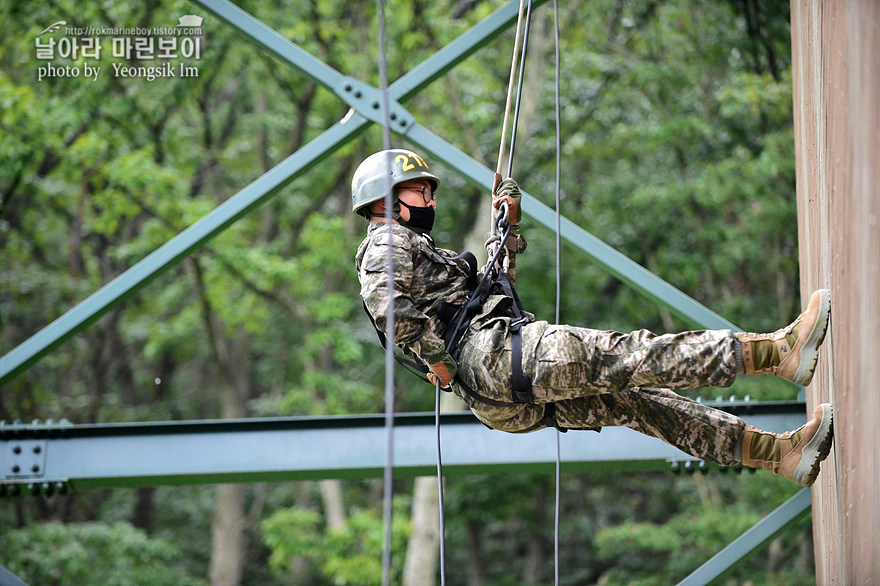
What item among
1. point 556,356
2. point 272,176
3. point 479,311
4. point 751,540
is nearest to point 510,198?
point 479,311

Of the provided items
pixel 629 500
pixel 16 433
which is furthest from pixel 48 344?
pixel 629 500

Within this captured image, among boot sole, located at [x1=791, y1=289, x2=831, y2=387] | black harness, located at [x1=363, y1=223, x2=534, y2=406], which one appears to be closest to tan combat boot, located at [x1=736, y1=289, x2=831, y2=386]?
boot sole, located at [x1=791, y1=289, x2=831, y2=387]

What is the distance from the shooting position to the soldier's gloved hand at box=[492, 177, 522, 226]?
436cm

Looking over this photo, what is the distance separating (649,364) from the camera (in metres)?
3.75

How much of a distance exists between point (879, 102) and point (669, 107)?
38.9 feet

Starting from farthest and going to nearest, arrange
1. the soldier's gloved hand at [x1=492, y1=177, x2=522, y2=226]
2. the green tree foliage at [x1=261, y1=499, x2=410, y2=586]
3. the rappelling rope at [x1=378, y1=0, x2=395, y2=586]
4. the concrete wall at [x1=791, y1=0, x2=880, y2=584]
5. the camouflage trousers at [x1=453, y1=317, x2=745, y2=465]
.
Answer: the green tree foliage at [x1=261, y1=499, x2=410, y2=586], the soldier's gloved hand at [x1=492, y1=177, x2=522, y2=226], the camouflage trousers at [x1=453, y1=317, x2=745, y2=465], the concrete wall at [x1=791, y1=0, x2=880, y2=584], the rappelling rope at [x1=378, y1=0, x2=395, y2=586]

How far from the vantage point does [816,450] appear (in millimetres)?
3939

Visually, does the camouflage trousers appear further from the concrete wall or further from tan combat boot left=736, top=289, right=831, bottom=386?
the concrete wall

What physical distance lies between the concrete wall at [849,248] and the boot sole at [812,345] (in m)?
0.09

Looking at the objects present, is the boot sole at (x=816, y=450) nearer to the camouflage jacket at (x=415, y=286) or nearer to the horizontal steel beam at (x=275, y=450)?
the camouflage jacket at (x=415, y=286)

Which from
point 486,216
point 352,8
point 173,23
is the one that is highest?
point 352,8

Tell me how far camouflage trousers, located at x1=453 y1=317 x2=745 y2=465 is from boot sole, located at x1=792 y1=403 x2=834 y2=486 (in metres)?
0.27

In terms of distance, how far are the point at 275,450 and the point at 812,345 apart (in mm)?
3570

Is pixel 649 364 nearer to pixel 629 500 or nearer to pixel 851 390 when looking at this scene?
pixel 851 390
